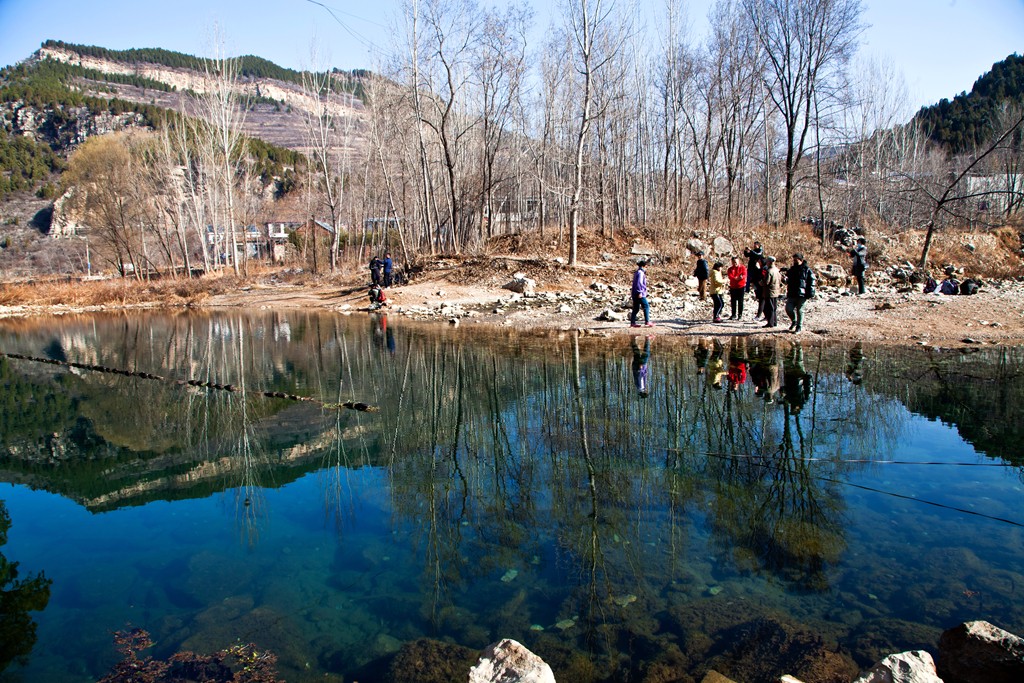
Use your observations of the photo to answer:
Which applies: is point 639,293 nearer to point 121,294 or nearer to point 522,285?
point 522,285

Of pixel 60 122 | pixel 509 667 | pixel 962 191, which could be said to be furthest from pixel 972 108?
pixel 60 122

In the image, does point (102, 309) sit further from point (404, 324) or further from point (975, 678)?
point (975, 678)

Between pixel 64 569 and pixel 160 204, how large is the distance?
163ft

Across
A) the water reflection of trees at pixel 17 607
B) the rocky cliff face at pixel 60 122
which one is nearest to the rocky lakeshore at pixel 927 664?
the water reflection of trees at pixel 17 607

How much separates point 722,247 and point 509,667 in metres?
26.7

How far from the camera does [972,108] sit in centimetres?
6041

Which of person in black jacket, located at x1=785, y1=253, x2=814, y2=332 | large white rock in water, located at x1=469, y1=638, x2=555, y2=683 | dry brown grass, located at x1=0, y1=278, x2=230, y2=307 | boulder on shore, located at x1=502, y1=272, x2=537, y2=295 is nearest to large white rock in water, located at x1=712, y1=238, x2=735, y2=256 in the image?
boulder on shore, located at x1=502, y1=272, x2=537, y2=295

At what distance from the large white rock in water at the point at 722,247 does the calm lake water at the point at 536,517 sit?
1586 centimetres

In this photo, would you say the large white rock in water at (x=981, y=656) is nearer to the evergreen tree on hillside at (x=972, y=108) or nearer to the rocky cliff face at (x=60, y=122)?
the evergreen tree on hillside at (x=972, y=108)

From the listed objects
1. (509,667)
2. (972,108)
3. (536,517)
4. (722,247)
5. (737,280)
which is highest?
(972,108)

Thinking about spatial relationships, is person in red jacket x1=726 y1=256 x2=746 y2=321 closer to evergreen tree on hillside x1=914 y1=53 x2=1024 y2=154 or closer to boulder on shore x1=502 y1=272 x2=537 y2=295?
boulder on shore x1=502 y1=272 x2=537 y2=295

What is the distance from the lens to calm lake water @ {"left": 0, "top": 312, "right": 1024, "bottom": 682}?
4.25 metres

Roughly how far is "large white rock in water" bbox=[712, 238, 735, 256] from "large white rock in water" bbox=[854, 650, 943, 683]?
25.4m

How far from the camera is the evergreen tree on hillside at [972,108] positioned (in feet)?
187
